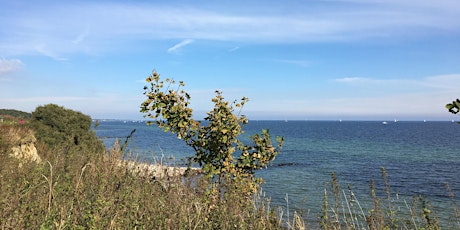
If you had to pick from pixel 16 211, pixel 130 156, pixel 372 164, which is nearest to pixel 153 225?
pixel 16 211

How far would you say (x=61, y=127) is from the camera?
2431cm

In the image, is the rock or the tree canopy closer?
the rock

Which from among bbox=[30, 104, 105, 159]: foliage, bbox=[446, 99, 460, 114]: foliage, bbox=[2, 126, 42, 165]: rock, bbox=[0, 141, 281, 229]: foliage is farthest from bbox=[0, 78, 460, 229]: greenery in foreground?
bbox=[30, 104, 105, 159]: foliage

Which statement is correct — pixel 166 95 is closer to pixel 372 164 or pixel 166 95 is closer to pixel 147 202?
pixel 147 202

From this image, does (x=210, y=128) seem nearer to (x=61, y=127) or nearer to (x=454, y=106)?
(x=454, y=106)

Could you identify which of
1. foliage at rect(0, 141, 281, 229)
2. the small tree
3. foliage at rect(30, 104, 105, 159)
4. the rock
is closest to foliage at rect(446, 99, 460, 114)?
foliage at rect(0, 141, 281, 229)

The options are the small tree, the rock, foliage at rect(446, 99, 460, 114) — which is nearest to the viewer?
foliage at rect(446, 99, 460, 114)

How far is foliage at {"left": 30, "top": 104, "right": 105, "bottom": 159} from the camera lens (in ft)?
74.8

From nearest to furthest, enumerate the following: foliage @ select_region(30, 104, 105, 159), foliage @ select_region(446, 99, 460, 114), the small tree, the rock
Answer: foliage @ select_region(446, 99, 460, 114) < the small tree < the rock < foliage @ select_region(30, 104, 105, 159)

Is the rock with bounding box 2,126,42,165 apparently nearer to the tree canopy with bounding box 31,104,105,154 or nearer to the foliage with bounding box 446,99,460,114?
the tree canopy with bounding box 31,104,105,154

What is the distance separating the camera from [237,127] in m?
9.41

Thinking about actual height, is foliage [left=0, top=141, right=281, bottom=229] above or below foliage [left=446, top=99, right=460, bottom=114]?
below

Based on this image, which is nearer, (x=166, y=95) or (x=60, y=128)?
(x=166, y=95)

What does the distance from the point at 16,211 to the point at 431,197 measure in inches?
1206
